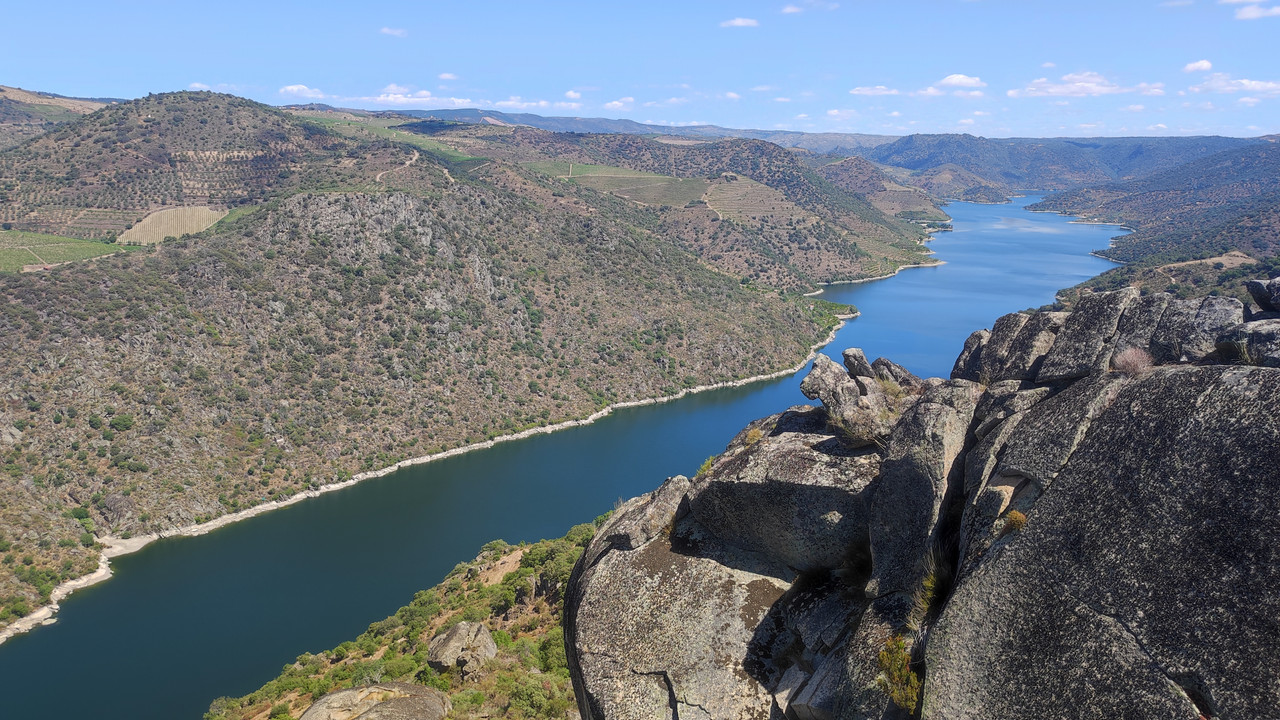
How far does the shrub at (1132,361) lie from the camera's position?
874cm

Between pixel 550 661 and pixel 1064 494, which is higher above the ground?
pixel 1064 494

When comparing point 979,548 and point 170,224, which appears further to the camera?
point 170,224

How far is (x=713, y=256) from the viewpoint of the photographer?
153125 millimetres

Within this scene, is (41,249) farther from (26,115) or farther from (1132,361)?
(26,115)

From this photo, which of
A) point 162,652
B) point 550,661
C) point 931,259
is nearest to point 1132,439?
point 550,661

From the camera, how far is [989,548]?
763cm

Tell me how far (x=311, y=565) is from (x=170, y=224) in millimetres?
72794

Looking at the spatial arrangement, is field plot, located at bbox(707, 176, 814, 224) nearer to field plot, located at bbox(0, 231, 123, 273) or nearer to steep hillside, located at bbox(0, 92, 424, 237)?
steep hillside, located at bbox(0, 92, 424, 237)

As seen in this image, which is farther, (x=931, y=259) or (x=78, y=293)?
(x=931, y=259)

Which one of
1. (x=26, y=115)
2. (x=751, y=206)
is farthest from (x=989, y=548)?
(x=26, y=115)

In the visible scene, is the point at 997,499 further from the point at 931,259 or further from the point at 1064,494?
the point at 931,259

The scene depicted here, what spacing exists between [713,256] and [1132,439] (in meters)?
148

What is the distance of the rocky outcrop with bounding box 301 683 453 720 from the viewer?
47.3 ft

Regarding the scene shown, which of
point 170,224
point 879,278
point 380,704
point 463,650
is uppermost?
point 170,224
